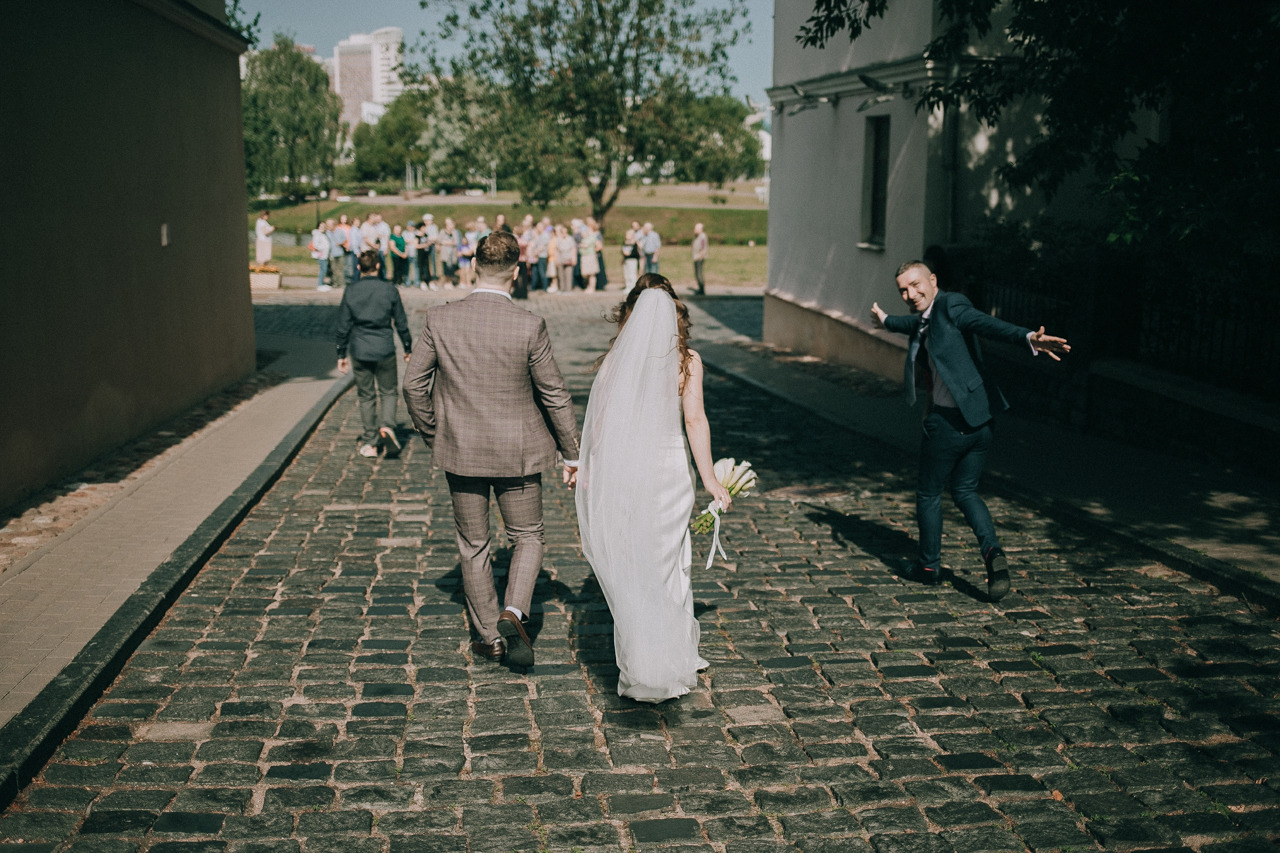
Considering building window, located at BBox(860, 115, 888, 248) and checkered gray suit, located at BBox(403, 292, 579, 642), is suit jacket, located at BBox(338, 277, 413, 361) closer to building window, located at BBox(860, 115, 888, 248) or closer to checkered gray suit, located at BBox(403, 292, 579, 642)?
checkered gray suit, located at BBox(403, 292, 579, 642)

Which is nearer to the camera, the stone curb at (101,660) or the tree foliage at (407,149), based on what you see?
the stone curb at (101,660)

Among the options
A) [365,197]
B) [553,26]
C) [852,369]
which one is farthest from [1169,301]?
[365,197]

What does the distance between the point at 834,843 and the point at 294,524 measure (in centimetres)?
536

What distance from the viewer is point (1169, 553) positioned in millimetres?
7246

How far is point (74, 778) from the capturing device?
4.44m

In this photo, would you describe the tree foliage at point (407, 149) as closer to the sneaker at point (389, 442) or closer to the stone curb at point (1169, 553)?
the sneaker at point (389, 442)

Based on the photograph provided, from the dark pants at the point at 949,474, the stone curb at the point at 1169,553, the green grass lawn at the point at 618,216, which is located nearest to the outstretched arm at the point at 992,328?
the dark pants at the point at 949,474

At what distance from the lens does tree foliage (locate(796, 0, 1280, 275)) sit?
799 centimetres

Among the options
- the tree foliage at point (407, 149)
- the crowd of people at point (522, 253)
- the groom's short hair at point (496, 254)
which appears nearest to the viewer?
the groom's short hair at point (496, 254)

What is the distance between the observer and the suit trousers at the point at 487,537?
18.6ft

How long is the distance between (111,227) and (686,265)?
33.3 m

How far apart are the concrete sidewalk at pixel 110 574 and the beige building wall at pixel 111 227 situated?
2.71 ft

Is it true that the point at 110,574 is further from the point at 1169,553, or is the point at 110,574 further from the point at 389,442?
the point at 1169,553

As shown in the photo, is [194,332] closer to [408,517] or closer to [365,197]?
[408,517]
